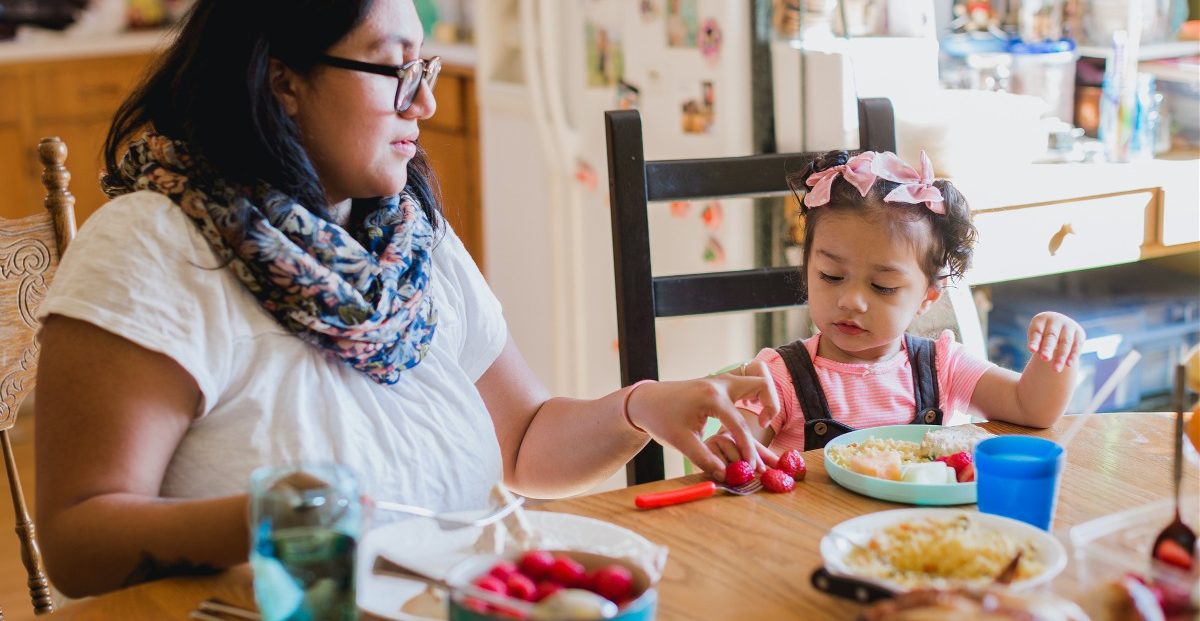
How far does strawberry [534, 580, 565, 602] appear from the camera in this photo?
2.96 ft

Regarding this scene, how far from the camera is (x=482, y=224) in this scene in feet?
13.7

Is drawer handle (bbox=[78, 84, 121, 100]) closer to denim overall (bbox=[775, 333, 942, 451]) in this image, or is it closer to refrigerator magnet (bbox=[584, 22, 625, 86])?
refrigerator magnet (bbox=[584, 22, 625, 86])

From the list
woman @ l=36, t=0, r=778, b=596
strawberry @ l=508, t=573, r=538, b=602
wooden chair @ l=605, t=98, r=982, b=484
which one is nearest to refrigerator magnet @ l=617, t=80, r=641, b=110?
wooden chair @ l=605, t=98, r=982, b=484

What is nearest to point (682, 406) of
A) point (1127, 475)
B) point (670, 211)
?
point (1127, 475)

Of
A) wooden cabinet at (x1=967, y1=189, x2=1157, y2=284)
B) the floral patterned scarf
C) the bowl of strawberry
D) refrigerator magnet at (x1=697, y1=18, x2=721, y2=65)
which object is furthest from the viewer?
refrigerator magnet at (x1=697, y1=18, x2=721, y2=65)

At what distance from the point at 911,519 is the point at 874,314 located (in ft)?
1.88

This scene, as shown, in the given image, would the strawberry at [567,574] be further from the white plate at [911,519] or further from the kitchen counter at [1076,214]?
the kitchen counter at [1076,214]

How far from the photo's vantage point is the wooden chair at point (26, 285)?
58.5 inches

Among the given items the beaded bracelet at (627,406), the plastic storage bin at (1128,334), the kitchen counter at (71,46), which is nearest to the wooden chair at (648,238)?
the beaded bracelet at (627,406)

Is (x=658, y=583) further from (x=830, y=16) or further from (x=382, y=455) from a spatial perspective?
(x=830, y=16)

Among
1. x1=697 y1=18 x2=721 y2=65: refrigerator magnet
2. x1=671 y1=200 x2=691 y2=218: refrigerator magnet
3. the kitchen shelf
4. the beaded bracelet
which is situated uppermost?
x1=697 y1=18 x2=721 y2=65: refrigerator magnet

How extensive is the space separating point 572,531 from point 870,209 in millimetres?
727

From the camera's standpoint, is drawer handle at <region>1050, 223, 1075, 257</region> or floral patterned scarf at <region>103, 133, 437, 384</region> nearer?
floral patterned scarf at <region>103, 133, 437, 384</region>

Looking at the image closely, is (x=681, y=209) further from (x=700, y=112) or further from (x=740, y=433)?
(x=740, y=433)
